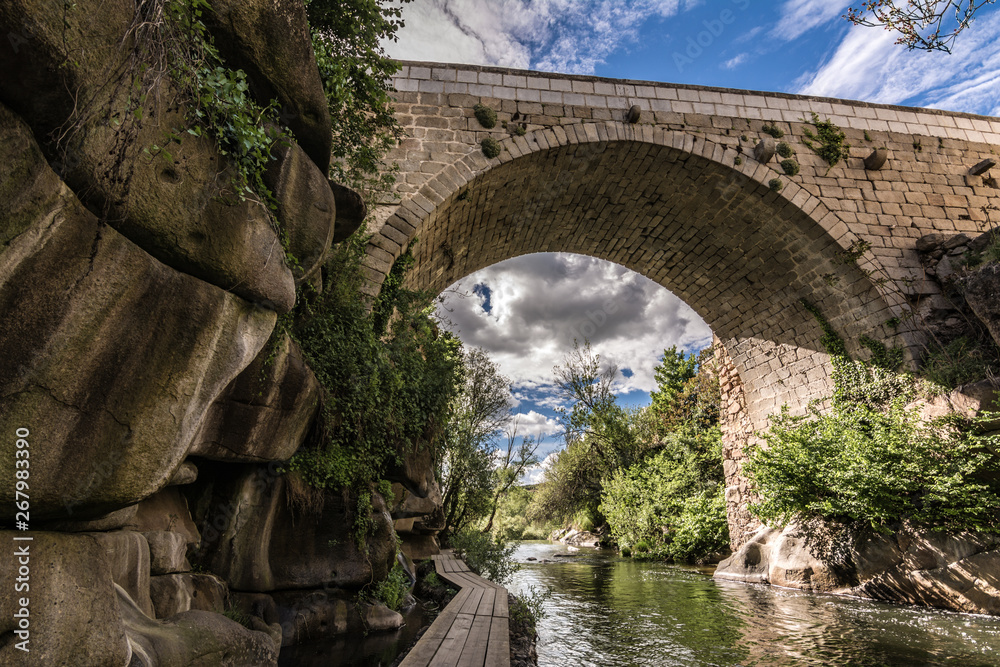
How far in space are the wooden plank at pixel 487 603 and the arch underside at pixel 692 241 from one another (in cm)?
427

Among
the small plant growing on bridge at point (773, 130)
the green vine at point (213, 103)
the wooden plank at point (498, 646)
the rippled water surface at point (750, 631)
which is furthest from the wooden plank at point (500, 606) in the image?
the small plant growing on bridge at point (773, 130)

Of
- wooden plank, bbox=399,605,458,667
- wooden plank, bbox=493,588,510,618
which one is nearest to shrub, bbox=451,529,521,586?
wooden plank, bbox=493,588,510,618

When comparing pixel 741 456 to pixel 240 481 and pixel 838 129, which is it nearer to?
pixel 838 129

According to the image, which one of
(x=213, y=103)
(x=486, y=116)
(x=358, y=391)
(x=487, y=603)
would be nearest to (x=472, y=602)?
(x=487, y=603)

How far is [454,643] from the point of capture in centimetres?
318

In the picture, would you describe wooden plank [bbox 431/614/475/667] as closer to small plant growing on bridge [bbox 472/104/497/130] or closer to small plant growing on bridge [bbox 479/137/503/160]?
small plant growing on bridge [bbox 479/137/503/160]

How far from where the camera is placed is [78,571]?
1938mm

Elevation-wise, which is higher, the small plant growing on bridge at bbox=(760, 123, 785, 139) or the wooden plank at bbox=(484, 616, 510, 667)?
the small plant growing on bridge at bbox=(760, 123, 785, 139)

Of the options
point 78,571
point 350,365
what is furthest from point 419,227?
point 78,571

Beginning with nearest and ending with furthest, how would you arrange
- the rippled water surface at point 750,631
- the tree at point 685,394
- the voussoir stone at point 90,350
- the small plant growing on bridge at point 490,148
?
A: the voussoir stone at point 90,350, the rippled water surface at point 750,631, the small plant growing on bridge at point 490,148, the tree at point 685,394

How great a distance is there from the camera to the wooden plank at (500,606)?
4176 millimetres

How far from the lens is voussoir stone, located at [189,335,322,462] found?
11.1ft

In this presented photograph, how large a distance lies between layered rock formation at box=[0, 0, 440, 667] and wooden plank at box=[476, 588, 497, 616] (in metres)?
1.81
